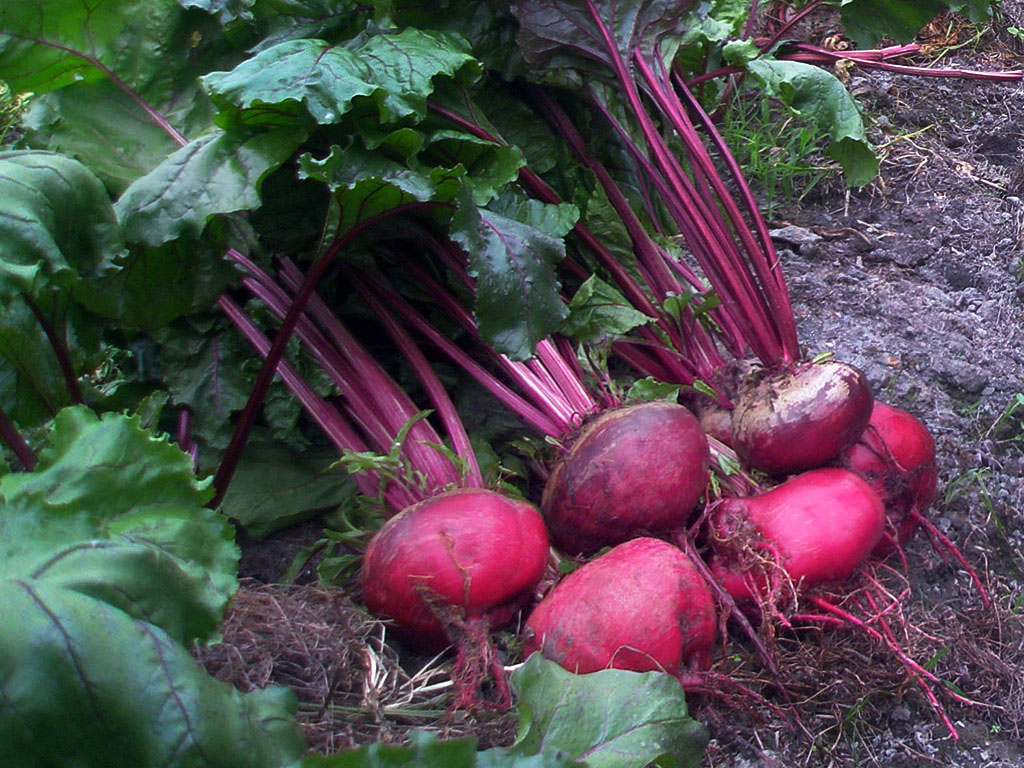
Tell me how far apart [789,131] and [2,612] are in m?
2.57

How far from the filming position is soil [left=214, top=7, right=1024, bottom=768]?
149 cm

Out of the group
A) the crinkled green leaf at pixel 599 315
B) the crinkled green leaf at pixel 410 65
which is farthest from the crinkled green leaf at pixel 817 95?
the crinkled green leaf at pixel 410 65

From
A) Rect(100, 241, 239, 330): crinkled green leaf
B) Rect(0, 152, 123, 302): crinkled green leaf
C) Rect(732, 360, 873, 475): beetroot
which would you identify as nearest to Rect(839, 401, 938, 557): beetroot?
Rect(732, 360, 873, 475): beetroot

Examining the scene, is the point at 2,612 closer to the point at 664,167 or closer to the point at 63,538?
the point at 63,538

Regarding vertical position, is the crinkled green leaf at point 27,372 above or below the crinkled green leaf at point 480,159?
below

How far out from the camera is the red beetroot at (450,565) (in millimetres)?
1478

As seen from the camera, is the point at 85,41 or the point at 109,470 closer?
the point at 109,470

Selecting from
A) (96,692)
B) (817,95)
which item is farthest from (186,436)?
(817,95)

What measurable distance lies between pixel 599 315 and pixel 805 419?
1.49 feet

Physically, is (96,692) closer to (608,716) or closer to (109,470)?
(109,470)

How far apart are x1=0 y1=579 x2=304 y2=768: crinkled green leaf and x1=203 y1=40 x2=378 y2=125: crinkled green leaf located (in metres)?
0.84

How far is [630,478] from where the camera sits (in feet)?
5.21

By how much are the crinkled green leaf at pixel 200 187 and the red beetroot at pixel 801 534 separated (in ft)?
3.14

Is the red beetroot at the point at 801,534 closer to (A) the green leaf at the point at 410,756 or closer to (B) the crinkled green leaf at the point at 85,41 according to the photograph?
(A) the green leaf at the point at 410,756
